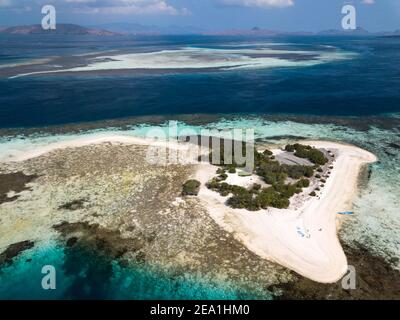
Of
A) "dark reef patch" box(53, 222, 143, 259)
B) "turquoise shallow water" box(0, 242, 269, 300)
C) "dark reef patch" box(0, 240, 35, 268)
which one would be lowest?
"turquoise shallow water" box(0, 242, 269, 300)

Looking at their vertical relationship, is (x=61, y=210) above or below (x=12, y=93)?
below

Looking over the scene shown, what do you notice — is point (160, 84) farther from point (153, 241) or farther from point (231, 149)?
point (153, 241)

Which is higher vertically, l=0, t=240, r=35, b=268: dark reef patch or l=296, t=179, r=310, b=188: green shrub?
l=296, t=179, r=310, b=188: green shrub

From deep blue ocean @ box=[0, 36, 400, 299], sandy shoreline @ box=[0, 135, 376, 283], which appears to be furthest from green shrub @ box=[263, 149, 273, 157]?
deep blue ocean @ box=[0, 36, 400, 299]

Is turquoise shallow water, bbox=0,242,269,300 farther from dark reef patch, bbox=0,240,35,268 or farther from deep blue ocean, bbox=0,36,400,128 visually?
deep blue ocean, bbox=0,36,400,128

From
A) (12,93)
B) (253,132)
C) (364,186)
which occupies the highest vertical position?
(12,93)
